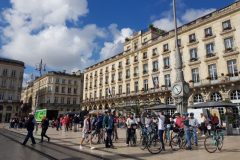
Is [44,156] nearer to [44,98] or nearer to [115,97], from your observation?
[115,97]

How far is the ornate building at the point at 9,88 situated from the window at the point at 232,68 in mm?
57303

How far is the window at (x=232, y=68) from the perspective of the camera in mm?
29597

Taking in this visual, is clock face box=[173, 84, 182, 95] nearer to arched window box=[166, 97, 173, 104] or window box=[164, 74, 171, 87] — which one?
arched window box=[166, 97, 173, 104]

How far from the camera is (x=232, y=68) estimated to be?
30.1 meters

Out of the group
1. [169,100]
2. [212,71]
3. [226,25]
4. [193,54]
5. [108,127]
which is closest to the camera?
[108,127]

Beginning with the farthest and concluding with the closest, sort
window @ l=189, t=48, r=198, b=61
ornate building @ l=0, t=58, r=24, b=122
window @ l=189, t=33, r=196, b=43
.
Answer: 1. ornate building @ l=0, t=58, r=24, b=122
2. window @ l=189, t=33, r=196, b=43
3. window @ l=189, t=48, r=198, b=61

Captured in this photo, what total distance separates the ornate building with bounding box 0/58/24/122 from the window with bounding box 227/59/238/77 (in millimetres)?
57303

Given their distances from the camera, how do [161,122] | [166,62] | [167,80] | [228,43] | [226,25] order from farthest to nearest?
[166,62]
[167,80]
[226,25]
[228,43]
[161,122]

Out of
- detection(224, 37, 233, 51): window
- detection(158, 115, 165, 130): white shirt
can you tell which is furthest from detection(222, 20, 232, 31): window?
detection(158, 115, 165, 130): white shirt

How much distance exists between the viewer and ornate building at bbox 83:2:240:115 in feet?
99.5

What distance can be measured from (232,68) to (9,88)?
2327 inches

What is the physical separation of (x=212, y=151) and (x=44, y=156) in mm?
6967

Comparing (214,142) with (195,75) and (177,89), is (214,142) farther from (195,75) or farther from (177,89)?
(195,75)

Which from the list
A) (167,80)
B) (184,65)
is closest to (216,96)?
(184,65)
